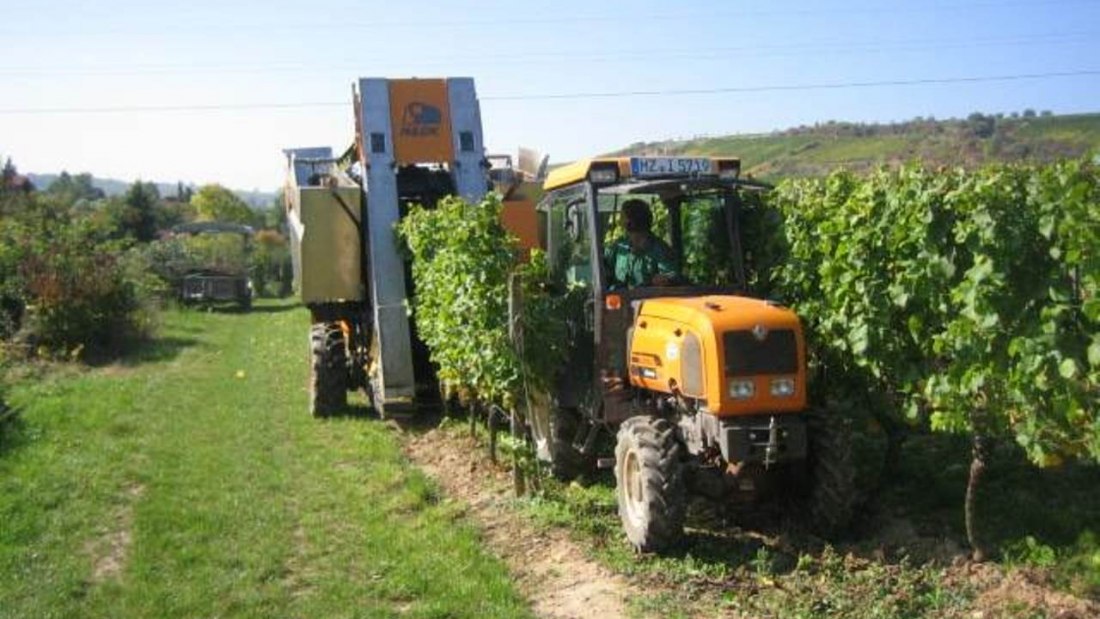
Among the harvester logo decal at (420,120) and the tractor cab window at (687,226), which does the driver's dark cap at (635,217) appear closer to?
the tractor cab window at (687,226)

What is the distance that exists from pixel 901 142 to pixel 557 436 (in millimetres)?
→ 23719

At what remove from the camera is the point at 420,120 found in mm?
12156

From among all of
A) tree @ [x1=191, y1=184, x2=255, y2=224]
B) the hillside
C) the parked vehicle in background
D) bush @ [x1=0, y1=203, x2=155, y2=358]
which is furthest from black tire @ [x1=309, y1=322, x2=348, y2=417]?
tree @ [x1=191, y1=184, x2=255, y2=224]

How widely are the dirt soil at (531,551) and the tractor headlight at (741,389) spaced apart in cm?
126

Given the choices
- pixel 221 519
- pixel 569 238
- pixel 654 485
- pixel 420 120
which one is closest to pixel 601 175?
pixel 569 238

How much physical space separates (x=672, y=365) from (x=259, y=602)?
114 inches

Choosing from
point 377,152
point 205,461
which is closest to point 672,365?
point 205,461

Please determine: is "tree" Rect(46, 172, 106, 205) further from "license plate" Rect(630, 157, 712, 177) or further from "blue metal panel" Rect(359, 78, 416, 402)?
"license plate" Rect(630, 157, 712, 177)

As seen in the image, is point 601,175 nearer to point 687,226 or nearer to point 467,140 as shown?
point 687,226

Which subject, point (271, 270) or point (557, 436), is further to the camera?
point (271, 270)

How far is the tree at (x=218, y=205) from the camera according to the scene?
226 ft

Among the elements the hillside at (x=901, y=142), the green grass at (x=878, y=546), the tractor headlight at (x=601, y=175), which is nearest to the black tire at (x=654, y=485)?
the green grass at (x=878, y=546)

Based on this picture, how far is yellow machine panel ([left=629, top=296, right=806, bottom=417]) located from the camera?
621 centimetres

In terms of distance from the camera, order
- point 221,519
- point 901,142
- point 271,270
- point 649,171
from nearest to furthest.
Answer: point 649,171, point 221,519, point 901,142, point 271,270
